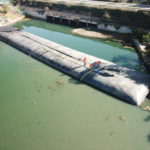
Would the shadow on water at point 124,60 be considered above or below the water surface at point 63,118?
above

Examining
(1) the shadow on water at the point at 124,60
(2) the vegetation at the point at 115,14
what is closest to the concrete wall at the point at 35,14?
(2) the vegetation at the point at 115,14

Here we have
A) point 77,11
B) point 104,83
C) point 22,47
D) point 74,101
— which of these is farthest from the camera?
point 77,11

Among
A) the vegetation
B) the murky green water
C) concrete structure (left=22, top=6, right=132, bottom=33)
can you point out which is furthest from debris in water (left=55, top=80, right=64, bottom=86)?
the vegetation

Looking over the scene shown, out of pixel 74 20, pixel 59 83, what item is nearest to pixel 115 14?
pixel 74 20

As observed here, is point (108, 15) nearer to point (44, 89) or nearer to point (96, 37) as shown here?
point (96, 37)

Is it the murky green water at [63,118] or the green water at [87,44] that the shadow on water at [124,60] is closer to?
the green water at [87,44]

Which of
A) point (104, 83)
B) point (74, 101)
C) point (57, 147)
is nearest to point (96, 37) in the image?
point (104, 83)

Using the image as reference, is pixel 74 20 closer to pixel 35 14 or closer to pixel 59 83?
pixel 35 14
